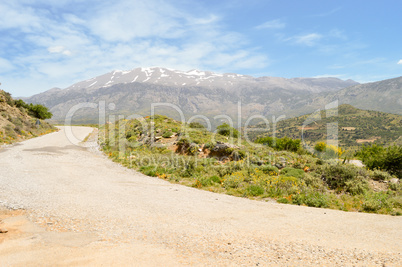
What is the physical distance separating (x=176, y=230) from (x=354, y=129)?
139m

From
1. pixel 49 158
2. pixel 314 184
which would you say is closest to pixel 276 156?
pixel 314 184

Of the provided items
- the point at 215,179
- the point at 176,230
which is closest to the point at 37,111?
the point at 215,179

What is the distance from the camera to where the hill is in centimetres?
9969

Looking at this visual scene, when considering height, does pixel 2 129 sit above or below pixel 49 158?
above

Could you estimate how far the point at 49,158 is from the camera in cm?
1703

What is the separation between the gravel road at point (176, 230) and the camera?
4691mm

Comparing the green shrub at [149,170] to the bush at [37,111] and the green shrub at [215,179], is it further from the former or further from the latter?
the bush at [37,111]

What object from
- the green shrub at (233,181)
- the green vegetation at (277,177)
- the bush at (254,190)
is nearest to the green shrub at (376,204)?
the green vegetation at (277,177)

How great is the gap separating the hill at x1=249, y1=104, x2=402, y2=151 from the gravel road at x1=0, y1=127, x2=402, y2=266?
3483 inches

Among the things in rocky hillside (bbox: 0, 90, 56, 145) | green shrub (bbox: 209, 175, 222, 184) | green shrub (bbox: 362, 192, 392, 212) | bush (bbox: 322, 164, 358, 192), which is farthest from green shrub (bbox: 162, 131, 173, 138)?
green shrub (bbox: 362, 192, 392, 212)

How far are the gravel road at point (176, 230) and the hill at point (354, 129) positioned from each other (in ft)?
290

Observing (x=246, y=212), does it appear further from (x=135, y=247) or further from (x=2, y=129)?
(x=2, y=129)

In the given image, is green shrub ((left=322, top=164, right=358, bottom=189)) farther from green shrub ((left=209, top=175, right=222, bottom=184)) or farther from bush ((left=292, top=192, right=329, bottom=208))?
green shrub ((left=209, top=175, right=222, bottom=184))

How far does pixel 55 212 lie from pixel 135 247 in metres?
3.70
